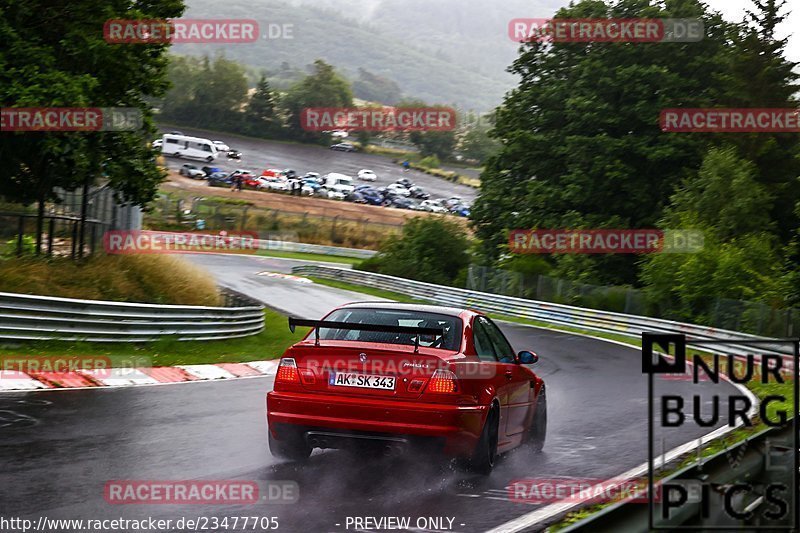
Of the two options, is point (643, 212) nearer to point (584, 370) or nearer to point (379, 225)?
point (584, 370)

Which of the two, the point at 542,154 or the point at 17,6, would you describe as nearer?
the point at 17,6

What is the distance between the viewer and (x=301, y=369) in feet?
28.3

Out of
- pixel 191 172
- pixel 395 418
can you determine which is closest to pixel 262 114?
pixel 191 172

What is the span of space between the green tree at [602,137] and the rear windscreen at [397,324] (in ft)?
108

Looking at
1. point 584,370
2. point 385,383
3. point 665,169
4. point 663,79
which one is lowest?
point 584,370

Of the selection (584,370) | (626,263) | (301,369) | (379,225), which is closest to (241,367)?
(584,370)

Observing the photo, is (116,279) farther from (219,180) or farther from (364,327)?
(219,180)

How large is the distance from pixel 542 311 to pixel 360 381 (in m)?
28.6

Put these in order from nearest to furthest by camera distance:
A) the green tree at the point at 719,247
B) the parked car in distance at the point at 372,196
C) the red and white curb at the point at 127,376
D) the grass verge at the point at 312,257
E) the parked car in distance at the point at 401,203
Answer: the red and white curb at the point at 127,376, the green tree at the point at 719,247, the grass verge at the point at 312,257, the parked car in distance at the point at 372,196, the parked car in distance at the point at 401,203

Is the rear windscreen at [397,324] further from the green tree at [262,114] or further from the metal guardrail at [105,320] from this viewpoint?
the green tree at [262,114]

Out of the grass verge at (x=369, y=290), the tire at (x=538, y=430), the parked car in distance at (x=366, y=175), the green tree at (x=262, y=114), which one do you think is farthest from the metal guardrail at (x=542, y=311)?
the green tree at (x=262, y=114)

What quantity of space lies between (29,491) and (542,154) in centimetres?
4105

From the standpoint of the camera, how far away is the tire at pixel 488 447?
28.0 feet

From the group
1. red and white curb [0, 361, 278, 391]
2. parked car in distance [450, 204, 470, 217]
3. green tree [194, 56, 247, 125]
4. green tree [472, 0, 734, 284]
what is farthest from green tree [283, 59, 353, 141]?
red and white curb [0, 361, 278, 391]
